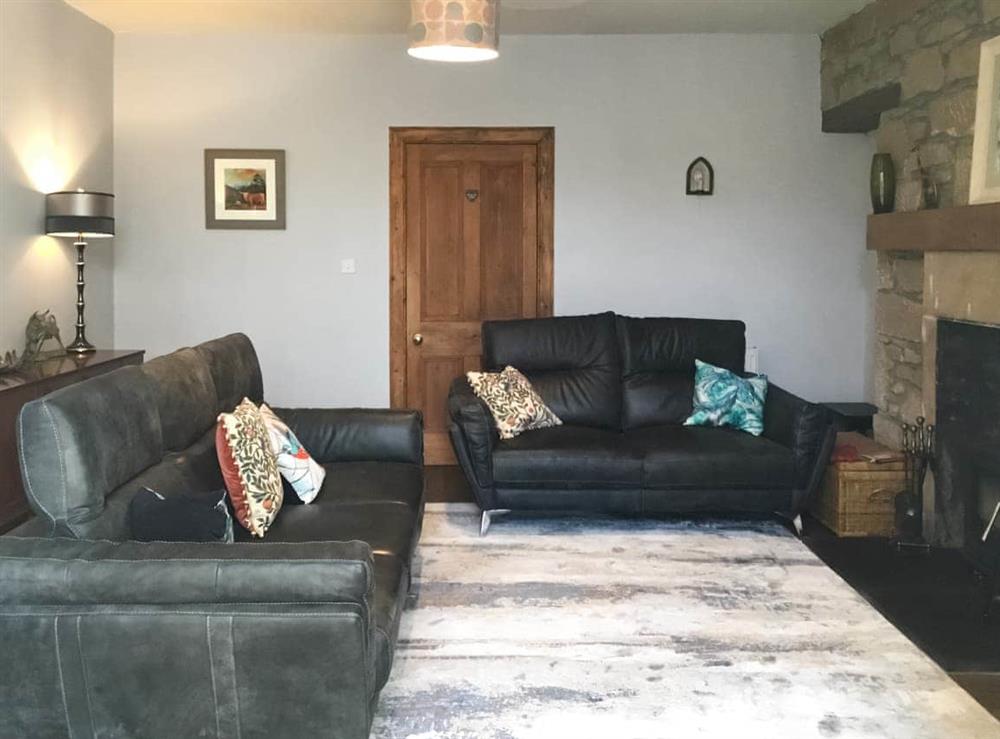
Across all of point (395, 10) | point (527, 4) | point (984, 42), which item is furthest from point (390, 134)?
point (984, 42)


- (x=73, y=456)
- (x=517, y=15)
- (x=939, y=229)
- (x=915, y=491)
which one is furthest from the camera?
(x=517, y=15)

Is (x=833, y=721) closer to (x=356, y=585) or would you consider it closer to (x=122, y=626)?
(x=356, y=585)

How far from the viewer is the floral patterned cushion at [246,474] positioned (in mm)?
3100

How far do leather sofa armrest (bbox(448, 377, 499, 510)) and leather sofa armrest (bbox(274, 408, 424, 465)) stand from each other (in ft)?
1.17

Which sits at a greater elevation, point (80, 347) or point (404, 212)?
point (404, 212)

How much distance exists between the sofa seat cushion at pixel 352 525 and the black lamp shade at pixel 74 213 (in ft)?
7.63

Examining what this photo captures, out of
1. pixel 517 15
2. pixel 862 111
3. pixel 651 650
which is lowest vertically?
pixel 651 650

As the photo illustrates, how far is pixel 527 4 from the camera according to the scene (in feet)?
16.7

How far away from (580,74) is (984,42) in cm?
243

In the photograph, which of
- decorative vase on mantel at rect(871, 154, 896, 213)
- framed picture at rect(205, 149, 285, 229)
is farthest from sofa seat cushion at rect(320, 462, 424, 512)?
decorative vase on mantel at rect(871, 154, 896, 213)

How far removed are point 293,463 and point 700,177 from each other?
135 inches

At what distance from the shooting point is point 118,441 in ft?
8.58

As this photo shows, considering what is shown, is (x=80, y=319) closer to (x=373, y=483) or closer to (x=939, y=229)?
(x=373, y=483)

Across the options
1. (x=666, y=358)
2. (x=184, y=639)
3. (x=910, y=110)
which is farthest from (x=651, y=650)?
(x=910, y=110)
